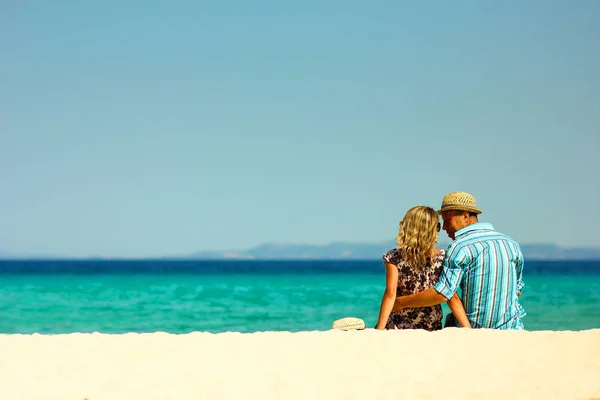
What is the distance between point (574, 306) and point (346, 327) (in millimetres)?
20820

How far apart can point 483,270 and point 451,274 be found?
0.26 metres

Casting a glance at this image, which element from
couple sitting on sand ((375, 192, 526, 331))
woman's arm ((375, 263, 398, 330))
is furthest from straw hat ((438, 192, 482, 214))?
woman's arm ((375, 263, 398, 330))

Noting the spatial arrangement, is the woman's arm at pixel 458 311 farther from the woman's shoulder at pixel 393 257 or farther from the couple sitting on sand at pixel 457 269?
the woman's shoulder at pixel 393 257

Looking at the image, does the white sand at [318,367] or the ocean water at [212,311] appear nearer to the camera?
the white sand at [318,367]

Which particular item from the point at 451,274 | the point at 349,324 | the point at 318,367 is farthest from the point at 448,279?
the point at 349,324

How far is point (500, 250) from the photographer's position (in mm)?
5719

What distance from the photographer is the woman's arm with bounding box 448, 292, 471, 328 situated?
5.85 m

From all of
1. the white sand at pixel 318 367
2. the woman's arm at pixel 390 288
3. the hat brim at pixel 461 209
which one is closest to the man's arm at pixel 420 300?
the woman's arm at pixel 390 288

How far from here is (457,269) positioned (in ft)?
18.7

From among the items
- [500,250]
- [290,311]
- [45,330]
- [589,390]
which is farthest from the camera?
[290,311]

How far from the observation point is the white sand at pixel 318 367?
16.5 ft

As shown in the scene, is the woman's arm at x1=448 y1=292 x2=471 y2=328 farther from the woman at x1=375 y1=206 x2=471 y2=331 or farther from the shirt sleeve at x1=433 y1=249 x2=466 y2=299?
the shirt sleeve at x1=433 y1=249 x2=466 y2=299

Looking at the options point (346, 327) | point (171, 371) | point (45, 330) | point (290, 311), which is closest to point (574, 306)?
point (290, 311)

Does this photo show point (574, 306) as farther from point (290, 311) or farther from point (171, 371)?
point (171, 371)
